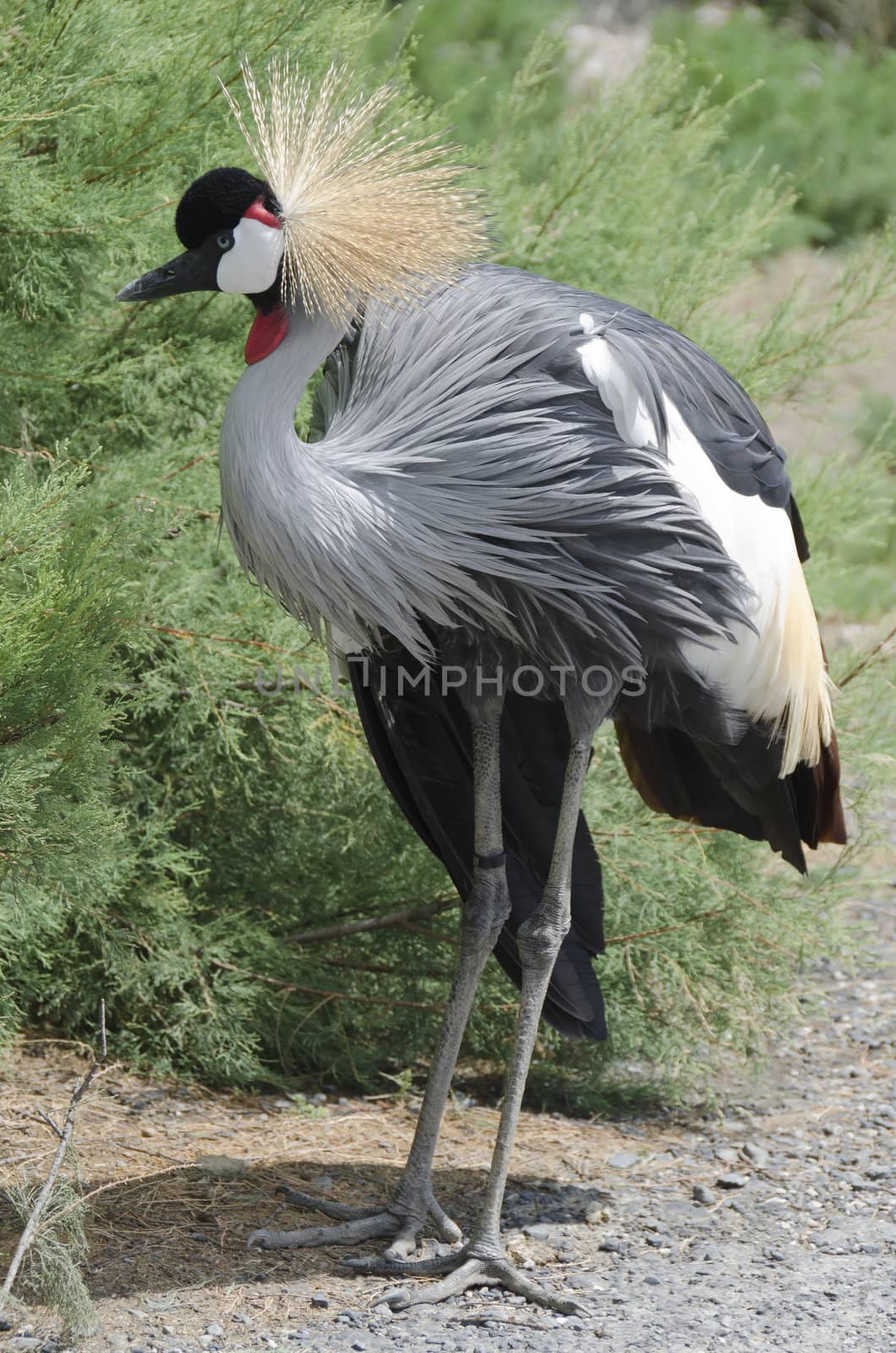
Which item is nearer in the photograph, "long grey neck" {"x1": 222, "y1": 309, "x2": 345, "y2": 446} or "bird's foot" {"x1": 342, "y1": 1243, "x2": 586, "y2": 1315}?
"long grey neck" {"x1": 222, "y1": 309, "x2": 345, "y2": 446}

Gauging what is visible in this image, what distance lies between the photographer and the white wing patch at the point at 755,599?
2.49 meters

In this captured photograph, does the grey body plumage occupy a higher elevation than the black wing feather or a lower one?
higher

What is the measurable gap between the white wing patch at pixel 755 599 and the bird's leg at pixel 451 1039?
415 millimetres

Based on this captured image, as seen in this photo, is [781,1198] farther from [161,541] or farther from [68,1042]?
[161,541]

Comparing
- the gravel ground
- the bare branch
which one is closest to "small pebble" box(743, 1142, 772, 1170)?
the gravel ground

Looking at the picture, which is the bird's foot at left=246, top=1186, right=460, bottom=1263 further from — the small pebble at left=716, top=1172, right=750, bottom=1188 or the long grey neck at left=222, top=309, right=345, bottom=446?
the long grey neck at left=222, top=309, right=345, bottom=446

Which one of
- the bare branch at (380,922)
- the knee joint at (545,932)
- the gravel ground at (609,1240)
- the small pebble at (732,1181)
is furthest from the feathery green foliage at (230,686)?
the knee joint at (545,932)

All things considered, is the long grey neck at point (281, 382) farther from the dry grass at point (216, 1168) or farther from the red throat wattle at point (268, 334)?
the dry grass at point (216, 1168)

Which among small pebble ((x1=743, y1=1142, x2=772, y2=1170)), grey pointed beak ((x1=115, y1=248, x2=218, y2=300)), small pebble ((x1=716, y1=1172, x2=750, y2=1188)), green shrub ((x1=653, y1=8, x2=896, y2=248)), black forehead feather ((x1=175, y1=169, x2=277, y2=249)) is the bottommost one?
small pebble ((x1=743, y1=1142, x2=772, y2=1170))

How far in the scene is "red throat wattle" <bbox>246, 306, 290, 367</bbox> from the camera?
245 centimetres

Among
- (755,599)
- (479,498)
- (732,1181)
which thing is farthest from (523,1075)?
(479,498)

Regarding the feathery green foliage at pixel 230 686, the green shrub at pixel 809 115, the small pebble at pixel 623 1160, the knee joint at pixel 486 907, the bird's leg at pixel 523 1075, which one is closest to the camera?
the bird's leg at pixel 523 1075

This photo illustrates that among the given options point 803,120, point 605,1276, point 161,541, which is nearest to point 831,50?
point 803,120

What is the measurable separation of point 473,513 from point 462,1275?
1299mm
